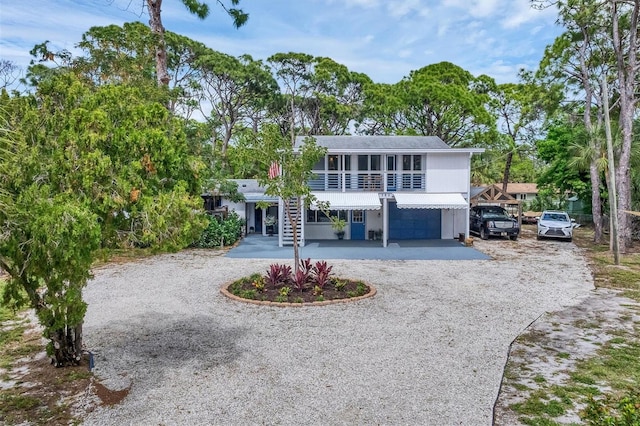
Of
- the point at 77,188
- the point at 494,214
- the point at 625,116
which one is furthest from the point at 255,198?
the point at 77,188

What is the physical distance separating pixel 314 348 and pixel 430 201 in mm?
14841

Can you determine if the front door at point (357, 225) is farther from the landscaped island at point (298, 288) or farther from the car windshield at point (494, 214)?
the landscaped island at point (298, 288)

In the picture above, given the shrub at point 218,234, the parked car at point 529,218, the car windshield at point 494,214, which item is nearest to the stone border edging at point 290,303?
the shrub at point 218,234

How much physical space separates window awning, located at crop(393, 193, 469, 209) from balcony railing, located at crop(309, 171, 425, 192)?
1.08 metres

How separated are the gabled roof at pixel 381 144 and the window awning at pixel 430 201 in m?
2.37

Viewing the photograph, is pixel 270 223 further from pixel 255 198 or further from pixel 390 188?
pixel 390 188

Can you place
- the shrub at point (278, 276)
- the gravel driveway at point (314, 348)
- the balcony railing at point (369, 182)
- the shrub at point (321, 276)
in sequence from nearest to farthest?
the gravel driveway at point (314, 348), the shrub at point (321, 276), the shrub at point (278, 276), the balcony railing at point (369, 182)

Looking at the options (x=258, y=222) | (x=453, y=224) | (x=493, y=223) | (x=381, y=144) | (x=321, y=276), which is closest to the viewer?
(x=321, y=276)

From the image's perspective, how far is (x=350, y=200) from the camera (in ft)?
70.0

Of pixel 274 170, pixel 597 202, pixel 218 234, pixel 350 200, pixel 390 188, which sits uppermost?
pixel 274 170

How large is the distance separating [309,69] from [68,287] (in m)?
36.3

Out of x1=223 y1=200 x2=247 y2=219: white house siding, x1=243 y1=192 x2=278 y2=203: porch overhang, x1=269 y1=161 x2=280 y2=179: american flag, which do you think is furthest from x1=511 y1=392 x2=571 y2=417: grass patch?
x1=223 y1=200 x2=247 y2=219: white house siding

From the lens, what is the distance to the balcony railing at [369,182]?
23.1m

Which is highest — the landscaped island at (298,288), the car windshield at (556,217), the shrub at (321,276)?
the car windshield at (556,217)
